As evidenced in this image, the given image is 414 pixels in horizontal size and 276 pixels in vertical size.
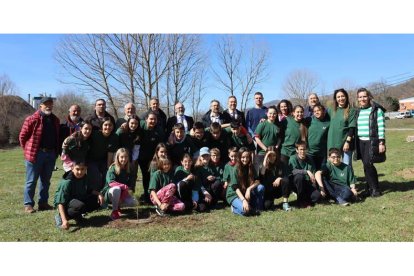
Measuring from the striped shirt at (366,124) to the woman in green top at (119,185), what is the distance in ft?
14.2

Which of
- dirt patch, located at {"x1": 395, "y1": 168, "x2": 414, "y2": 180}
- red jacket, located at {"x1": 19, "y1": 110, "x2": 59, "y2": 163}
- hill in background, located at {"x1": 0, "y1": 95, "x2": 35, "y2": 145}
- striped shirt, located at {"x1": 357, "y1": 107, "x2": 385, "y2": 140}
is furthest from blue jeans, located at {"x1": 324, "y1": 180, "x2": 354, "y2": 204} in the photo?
hill in background, located at {"x1": 0, "y1": 95, "x2": 35, "y2": 145}

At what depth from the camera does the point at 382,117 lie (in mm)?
6750

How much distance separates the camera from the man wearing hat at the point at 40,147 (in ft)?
21.3

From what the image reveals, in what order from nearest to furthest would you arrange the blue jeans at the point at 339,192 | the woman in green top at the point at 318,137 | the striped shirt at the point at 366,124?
the blue jeans at the point at 339,192 → the striped shirt at the point at 366,124 → the woman in green top at the point at 318,137

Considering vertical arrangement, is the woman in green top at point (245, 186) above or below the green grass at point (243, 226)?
above

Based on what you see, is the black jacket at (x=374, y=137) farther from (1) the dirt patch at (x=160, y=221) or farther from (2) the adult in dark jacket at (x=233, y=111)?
(1) the dirt patch at (x=160, y=221)

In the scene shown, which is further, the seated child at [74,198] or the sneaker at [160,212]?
the sneaker at [160,212]

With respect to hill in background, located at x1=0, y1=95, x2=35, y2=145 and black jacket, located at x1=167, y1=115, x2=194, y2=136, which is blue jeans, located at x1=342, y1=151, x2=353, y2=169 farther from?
hill in background, located at x1=0, y1=95, x2=35, y2=145

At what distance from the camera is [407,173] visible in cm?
909

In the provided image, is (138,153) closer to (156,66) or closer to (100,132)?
(100,132)

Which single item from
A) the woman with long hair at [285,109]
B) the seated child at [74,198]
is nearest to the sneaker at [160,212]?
Answer: the seated child at [74,198]

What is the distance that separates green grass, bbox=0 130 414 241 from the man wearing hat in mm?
410

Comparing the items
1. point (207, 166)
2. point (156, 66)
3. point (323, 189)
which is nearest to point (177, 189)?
point (207, 166)

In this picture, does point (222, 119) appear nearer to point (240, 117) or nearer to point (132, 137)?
point (240, 117)
